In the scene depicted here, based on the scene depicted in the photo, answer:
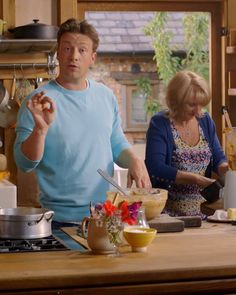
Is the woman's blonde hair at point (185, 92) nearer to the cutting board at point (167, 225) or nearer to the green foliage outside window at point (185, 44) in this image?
the cutting board at point (167, 225)

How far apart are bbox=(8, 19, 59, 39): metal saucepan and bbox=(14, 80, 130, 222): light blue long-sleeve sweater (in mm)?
1444

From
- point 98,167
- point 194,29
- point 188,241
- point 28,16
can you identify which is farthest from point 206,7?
point 188,241

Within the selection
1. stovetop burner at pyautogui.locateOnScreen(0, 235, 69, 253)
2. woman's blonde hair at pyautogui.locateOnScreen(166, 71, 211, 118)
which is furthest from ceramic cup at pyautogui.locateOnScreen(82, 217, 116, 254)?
woman's blonde hair at pyautogui.locateOnScreen(166, 71, 211, 118)

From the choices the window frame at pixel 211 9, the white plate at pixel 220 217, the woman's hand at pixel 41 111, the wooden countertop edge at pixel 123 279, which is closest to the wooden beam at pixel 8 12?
the window frame at pixel 211 9

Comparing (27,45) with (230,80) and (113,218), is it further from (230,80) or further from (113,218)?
(113,218)

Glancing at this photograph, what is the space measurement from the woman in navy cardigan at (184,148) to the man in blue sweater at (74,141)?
25.1 inches

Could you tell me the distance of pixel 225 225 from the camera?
10.1 ft

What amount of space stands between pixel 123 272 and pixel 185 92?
1951mm

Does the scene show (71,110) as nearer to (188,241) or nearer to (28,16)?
(188,241)

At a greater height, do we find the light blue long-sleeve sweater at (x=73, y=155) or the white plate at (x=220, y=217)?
the light blue long-sleeve sweater at (x=73, y=155)

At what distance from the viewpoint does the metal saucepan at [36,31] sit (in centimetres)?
464

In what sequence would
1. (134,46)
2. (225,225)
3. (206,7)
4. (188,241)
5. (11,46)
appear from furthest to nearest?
(134,46) < (206,7) < (11,46) < (225,225) < (188,241)

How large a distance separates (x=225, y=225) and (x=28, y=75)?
2.29m

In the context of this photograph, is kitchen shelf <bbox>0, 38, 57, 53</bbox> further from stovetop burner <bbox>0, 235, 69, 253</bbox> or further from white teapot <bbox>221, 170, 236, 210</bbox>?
stovetop burner <bbox>0, 235, 69, 253</bbox>
